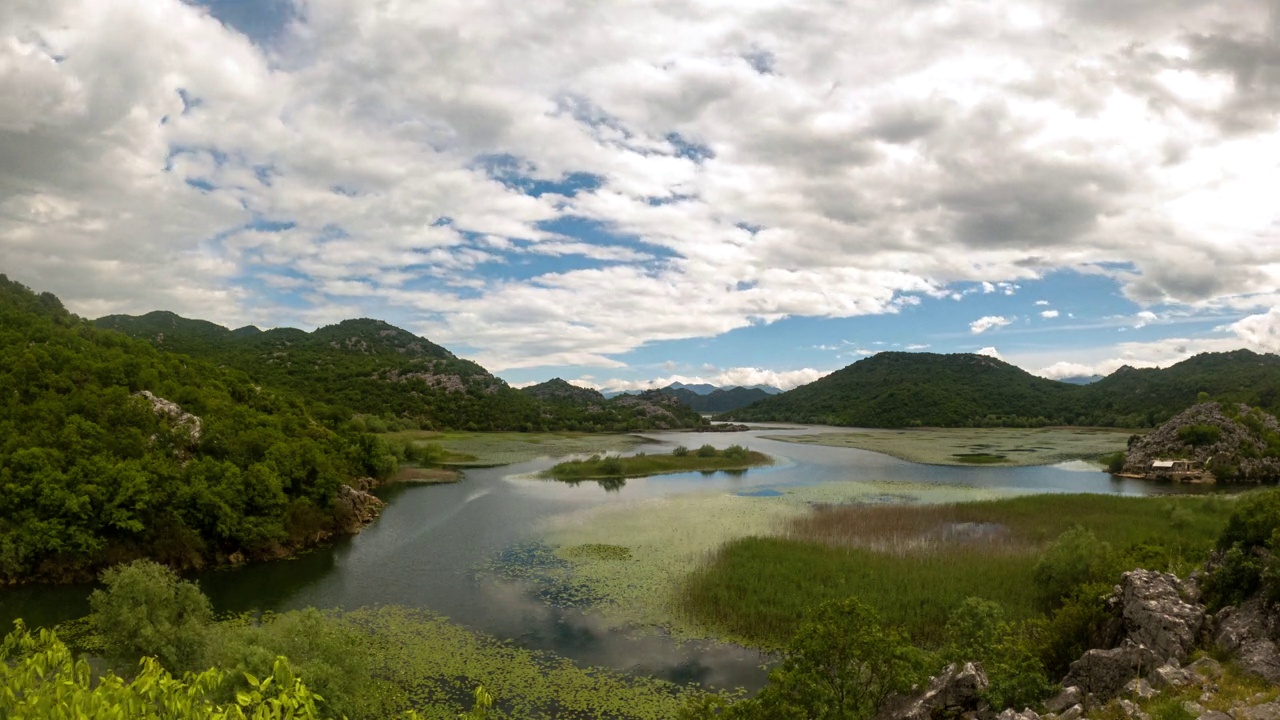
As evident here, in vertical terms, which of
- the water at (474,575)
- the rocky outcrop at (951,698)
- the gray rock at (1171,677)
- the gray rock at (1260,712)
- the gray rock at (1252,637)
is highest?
the gray rock at (1252,637)

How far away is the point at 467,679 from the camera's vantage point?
23938mm

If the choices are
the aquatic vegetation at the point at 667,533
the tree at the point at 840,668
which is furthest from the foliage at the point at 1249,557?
the aquatic vegetation at the point at 667,533

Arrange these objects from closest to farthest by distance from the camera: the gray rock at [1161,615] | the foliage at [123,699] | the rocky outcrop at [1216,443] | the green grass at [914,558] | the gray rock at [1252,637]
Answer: the foliage at [123,699] → the gray rock at [1252,637] → the gray rock at [1161,615] → the green grass at [914,558] → the rocky outcrop at [1216,443]

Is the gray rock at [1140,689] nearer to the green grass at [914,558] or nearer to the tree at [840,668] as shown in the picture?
the tree at [840,668]

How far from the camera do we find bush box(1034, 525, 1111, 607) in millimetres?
28969

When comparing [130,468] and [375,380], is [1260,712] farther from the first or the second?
[375,380]

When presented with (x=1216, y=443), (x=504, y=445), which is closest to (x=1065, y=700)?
(x=1216, y=443)

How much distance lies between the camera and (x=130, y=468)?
3828 cm

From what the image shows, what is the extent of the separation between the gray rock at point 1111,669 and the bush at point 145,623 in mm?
26883

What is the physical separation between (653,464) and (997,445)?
84.0 metres

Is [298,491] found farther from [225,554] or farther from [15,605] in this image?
[15,605]

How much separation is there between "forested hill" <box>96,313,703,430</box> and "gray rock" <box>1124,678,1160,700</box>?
10645 centimetres

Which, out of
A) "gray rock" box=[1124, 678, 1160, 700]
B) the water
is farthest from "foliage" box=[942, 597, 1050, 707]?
the water

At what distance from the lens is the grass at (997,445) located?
343 feet
